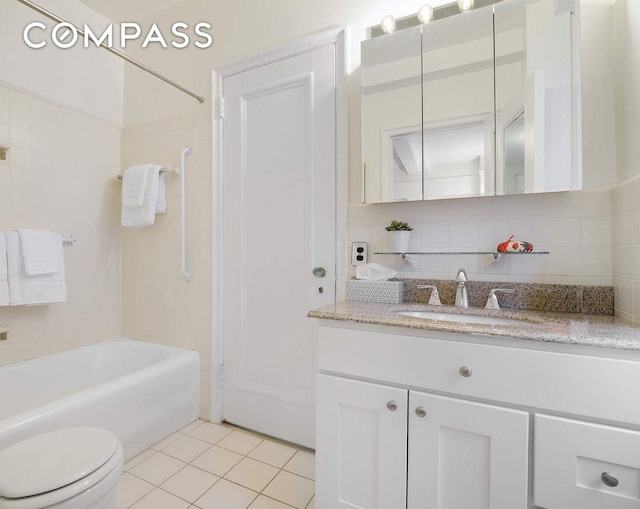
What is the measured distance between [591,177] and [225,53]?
200cm

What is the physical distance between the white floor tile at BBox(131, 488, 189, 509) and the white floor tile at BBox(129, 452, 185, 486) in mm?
80

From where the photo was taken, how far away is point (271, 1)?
1.83 m

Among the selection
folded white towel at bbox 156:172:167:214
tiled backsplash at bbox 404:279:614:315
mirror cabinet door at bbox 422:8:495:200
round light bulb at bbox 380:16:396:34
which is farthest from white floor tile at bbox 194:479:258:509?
round light bulb at bbox 380:16:396:34

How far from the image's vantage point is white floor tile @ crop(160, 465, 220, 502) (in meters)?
1.42

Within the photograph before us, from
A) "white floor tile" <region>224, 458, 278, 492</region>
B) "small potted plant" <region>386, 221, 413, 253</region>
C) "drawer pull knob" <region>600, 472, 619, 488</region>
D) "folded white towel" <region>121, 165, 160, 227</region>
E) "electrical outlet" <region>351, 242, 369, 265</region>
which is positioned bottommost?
"white floor tile" <region>224, 458, 278, 492</region>

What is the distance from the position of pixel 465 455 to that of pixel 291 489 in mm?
874

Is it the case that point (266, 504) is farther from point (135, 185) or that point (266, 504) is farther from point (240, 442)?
point (135, 185)

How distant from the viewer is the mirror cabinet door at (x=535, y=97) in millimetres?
1229

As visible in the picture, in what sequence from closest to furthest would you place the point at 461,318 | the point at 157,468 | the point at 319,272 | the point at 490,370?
1. the point at 490,370
2. the point at 461,318
3. the point at 157,468
4. the point at 319,272

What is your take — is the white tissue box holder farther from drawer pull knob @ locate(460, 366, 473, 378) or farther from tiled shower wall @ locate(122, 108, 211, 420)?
tiled shower wall @ locate(122, 108, 211, 420)

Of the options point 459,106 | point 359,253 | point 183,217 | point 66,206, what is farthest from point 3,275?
point 459,106

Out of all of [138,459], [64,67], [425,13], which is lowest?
[138,459]

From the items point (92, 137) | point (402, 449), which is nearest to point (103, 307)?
point (92, 137)

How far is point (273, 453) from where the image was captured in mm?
1712
